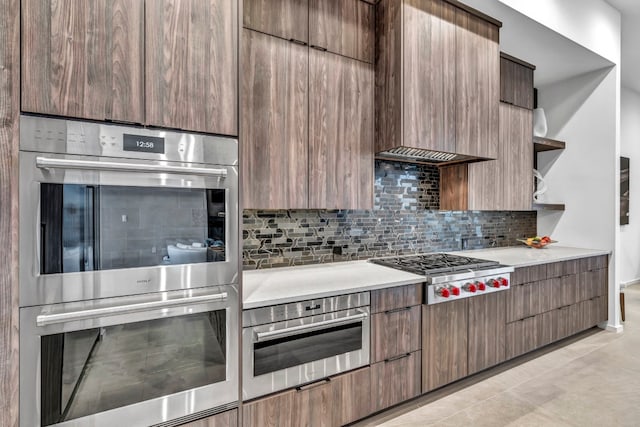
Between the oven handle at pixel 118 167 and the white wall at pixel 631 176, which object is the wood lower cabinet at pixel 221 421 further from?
the white wall at pixel 631 176

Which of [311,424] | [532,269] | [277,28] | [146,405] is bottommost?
[311,424]

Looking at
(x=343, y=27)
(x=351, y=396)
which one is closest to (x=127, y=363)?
(x=351, y=396)

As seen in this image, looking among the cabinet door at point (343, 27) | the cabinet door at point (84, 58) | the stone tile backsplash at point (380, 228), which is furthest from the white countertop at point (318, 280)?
the cabinet door at point (343, 27)

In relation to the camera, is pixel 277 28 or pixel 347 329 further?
pixel 277 28

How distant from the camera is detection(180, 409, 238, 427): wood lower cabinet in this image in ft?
4.80

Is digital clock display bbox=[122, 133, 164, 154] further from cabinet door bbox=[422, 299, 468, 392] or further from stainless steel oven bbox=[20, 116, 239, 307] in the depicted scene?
cabinet door bbox=[422, 299, 468, 392]

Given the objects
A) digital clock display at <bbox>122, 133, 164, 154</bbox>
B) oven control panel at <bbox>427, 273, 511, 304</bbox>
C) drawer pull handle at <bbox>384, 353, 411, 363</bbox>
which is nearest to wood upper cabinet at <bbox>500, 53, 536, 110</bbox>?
oven control panel at <bbox>427, 273, 511, 304</bbox>

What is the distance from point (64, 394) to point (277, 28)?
215cm

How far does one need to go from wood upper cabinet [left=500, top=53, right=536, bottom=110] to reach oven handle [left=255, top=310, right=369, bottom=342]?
291 centimetres

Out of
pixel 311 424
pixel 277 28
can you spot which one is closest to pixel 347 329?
pixel 311 424

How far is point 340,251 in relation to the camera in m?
2.60

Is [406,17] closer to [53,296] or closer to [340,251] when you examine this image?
[340,251]

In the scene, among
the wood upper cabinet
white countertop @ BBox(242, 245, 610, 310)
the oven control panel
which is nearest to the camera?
white countertop @ BBox(242, 245, 610, 310)

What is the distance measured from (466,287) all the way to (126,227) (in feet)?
7.08
